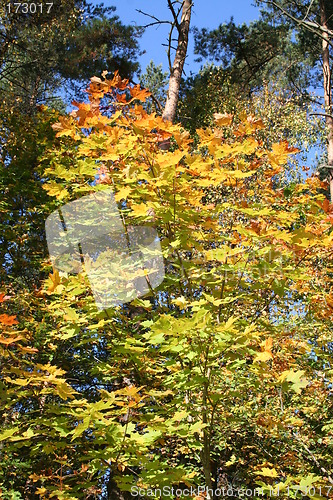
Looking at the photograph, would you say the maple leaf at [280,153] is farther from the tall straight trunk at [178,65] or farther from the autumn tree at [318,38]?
the autumn tree at [318,38]

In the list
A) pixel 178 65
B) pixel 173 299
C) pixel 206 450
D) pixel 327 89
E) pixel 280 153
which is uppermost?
pixel 327 89

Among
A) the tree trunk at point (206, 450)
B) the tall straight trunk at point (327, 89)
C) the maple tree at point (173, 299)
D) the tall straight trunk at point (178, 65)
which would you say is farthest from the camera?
the tall straight trunk at point (327, 89)

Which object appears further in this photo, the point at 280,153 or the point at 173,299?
the point at 173,299

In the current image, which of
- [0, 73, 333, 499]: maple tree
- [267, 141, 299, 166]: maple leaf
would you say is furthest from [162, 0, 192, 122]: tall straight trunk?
[267, 141, 299, 166]: maple leaf

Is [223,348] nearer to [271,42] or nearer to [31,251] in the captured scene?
[31,251]

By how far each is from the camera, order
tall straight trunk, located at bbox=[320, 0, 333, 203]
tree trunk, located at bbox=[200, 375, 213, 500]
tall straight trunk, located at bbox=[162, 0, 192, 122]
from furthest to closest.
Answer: tall straight trunk, located at bbox=[320, 0, 333, 203], tall straight trunk, located at bbox=[162, 0, 192, 122], tree trunk, located at bbox=[200, 375, 213, 500]

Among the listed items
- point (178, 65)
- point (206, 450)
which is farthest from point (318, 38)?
point (206, 450)

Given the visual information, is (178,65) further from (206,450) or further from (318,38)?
(318,38)

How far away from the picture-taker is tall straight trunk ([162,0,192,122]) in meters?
4.95

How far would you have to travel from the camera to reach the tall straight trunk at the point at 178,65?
16.2 feet

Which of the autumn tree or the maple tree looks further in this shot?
the autumn tree

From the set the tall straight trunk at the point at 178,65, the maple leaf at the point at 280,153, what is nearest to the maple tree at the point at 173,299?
the maple leaf at the point at 280,153

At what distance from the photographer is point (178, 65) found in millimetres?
5211

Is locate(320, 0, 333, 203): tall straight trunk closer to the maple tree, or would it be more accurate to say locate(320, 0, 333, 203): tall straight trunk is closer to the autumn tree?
the autumn tree
